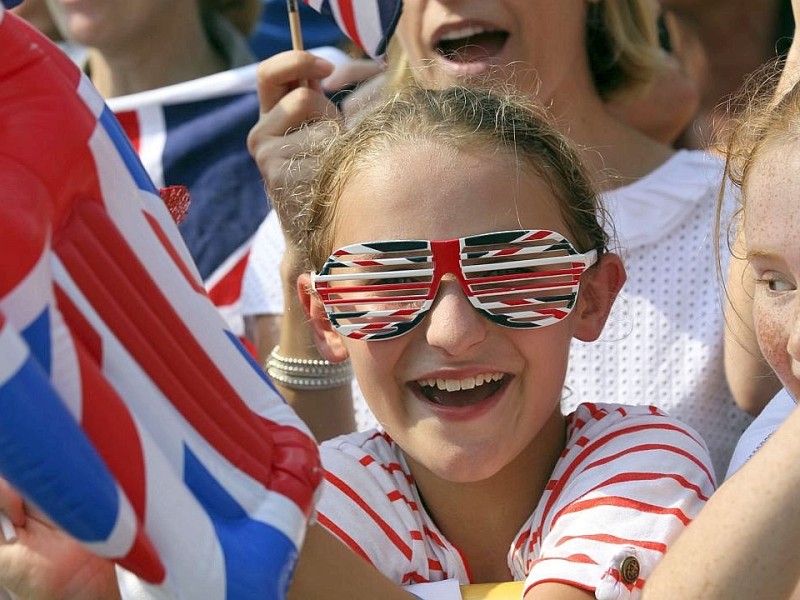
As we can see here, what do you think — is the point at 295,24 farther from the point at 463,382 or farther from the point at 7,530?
the point at 7,530

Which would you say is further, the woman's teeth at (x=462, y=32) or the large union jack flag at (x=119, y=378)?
the woman's teeth at (x=462, y=32)

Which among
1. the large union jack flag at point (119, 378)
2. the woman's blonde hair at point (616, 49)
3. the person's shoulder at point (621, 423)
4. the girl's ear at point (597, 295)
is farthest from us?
the woman's blonde hair at point (616, 49)

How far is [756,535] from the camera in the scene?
133 centimetres

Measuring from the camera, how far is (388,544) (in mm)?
1833

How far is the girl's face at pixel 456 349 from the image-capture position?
1.76m

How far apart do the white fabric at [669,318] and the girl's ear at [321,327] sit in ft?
2.41

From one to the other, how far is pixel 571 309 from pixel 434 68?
1062 mm

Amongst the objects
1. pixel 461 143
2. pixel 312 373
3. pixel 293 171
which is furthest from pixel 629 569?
pixel 293 171

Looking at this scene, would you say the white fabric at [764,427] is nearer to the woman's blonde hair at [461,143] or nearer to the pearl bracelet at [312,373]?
the woman's blonde hair at [461,143]

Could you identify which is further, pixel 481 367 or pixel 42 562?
pixel 481 367

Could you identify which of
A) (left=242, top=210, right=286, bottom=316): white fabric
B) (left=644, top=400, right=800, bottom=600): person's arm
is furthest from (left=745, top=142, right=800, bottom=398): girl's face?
(left=242, top=210, right=286, bottom=316): white fabric

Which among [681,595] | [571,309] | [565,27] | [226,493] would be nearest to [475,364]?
[571,309]

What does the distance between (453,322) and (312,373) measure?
0.86 metres

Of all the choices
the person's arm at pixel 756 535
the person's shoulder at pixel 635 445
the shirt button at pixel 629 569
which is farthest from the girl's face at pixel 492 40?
the person's arm at pixel 756 535
